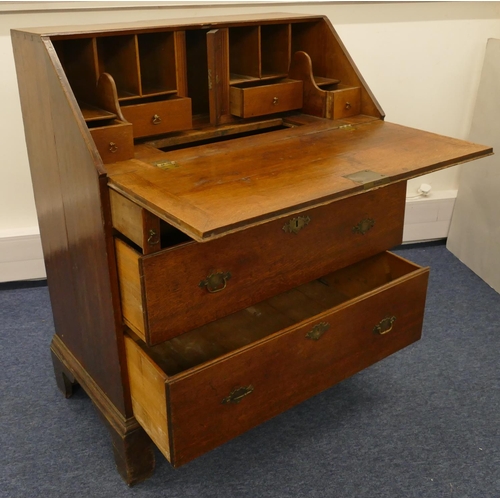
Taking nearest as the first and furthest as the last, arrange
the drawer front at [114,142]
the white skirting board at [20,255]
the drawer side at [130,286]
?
the drawer side at [130,286], the drawer front at [114,142], the white skirting board at [20,255]

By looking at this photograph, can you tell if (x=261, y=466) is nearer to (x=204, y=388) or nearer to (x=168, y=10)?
(x=204, y=388)

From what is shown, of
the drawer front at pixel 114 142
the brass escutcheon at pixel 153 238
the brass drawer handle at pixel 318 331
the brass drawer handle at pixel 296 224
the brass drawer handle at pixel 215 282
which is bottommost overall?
the brass drawer handle at pixel 318 331

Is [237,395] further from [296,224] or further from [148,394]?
[296,224]

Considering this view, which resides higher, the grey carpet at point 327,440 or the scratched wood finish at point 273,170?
the scratched wood finish at point 273,170

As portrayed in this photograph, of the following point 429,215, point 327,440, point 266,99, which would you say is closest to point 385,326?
point 327,440

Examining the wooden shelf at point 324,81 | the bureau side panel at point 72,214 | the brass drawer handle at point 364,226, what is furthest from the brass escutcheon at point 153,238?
the wooden shelf at point 324,81

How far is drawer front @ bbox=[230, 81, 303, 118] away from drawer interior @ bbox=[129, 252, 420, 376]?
1.67ft

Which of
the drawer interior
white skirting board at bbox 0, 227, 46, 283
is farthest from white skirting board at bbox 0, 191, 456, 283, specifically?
the drawer interior

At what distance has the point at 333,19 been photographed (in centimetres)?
239

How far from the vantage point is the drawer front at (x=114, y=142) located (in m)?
1.33

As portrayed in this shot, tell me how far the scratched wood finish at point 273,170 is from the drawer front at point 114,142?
1.3 inches

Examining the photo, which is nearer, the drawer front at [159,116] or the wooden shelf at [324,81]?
the drawer front at [159,116]

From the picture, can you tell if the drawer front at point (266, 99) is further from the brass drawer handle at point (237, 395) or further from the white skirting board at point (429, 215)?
the white skirting board at point (429, 215)

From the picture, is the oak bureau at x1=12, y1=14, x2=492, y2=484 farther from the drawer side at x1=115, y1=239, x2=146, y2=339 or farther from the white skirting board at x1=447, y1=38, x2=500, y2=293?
the white skirting board at x1=447, y1=38, x2=500, y2=293
